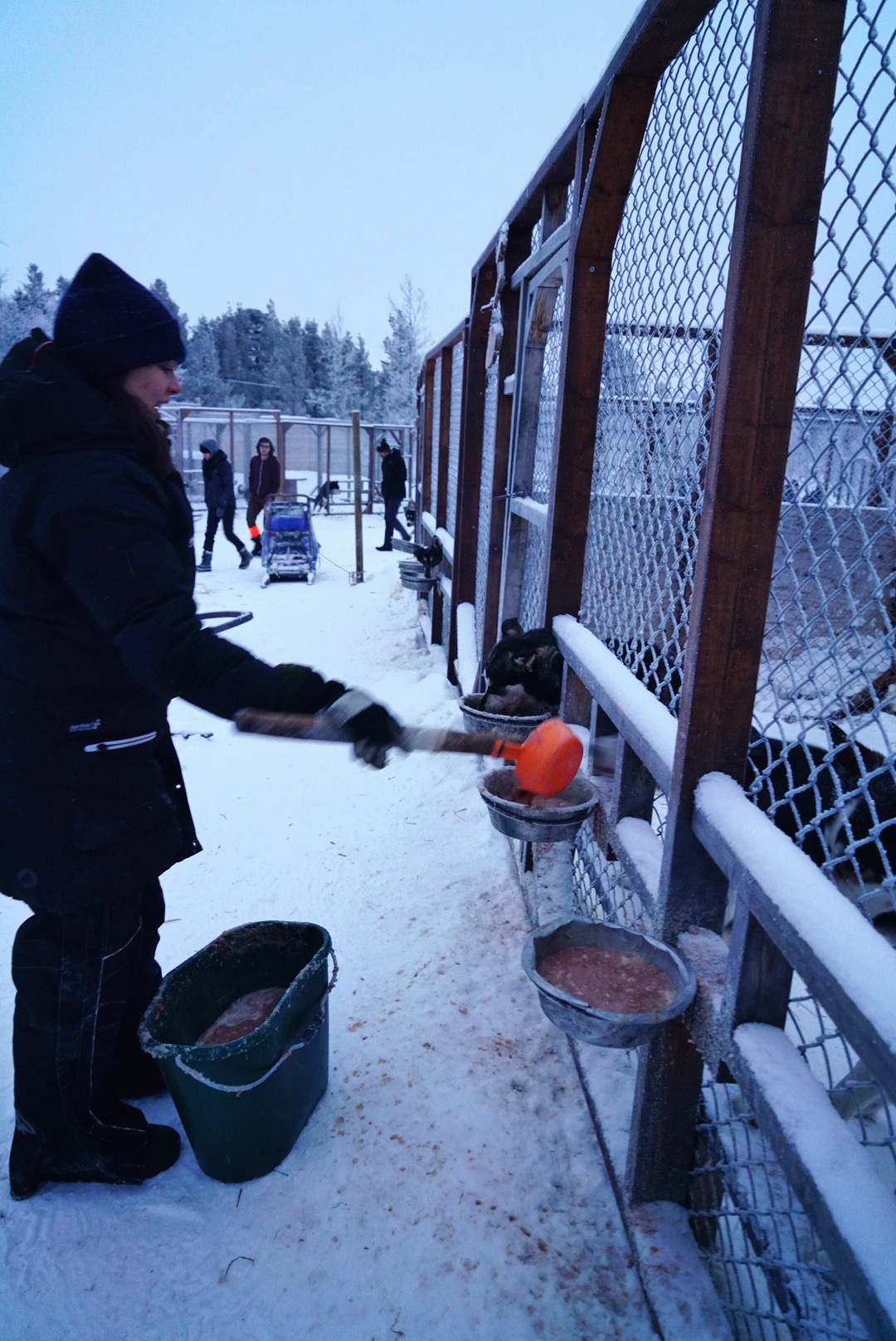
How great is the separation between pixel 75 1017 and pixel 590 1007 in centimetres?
143

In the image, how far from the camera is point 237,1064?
2.12m

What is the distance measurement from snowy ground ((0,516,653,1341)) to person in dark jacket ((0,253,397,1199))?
0.27m

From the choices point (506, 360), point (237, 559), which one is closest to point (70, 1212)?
point (506, 360)

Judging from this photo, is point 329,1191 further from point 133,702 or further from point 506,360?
point 506,360

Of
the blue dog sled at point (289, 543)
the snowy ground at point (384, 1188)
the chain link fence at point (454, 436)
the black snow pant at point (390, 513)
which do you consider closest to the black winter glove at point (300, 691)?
the snowy ground at point (384, 1188)

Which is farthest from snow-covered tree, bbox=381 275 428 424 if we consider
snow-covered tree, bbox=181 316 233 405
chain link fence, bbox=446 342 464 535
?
chain link fence, bbox=446 342 464 535

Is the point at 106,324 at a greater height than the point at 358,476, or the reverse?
the point at 106,324

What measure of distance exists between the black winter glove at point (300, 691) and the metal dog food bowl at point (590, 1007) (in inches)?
31.0

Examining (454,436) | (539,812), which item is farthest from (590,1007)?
(454,436)

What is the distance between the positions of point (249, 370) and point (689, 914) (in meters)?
82.1

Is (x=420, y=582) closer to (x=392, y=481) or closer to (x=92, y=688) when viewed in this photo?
(x=92, y=688)

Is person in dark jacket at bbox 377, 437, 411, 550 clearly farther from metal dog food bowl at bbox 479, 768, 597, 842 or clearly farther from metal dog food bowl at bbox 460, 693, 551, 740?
metal dog food bowl at bbox 479, 768, 597, 842

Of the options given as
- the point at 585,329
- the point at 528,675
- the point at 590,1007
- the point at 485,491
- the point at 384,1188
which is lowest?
the point at 384,1188

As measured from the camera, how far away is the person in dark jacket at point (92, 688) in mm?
1793
